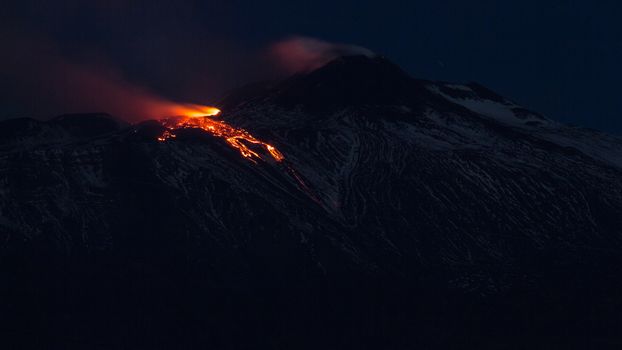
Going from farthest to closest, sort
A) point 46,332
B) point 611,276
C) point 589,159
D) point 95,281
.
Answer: point 589,159, point 611,276, point 95,281, point 46,332

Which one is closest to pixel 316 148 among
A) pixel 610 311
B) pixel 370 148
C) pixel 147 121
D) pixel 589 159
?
pixel 370 148

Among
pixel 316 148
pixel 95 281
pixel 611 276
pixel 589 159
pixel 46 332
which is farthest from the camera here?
pixel 589 159

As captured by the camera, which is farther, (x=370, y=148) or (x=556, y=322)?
(x=370, y=148)

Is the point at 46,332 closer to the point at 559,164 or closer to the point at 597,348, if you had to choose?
the point at 597,348
